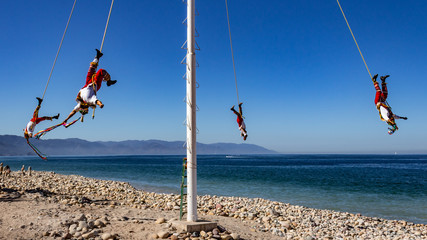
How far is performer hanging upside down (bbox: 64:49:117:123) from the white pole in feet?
7.29

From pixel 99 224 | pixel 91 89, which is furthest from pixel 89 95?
pixel 99 224

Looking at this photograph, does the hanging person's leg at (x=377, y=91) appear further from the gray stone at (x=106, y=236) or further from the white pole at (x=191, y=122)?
the gray stone at (x=106, y=236)

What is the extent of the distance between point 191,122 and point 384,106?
5026mm

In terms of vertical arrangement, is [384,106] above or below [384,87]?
below

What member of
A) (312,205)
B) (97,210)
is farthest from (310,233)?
(312,205)

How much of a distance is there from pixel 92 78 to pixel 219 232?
524 centimetres

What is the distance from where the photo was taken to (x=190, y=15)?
8969 millimetres

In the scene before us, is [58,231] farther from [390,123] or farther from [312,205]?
[312,205]

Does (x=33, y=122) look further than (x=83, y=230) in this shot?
No

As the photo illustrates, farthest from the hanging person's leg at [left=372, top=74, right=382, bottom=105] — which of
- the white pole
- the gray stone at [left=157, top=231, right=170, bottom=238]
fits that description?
the gray stone at [left=157, top=231, right=170, bottom=238]

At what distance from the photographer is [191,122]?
8.81 meters

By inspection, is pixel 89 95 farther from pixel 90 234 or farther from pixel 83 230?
pixel 83 230

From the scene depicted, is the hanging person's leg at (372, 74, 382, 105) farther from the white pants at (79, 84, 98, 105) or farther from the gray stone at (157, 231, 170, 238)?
the white pants at (79, 84, 98, 105)

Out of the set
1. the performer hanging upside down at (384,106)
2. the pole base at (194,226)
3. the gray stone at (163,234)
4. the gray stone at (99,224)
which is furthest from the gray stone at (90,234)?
the performer hanging upside down at (384,106)
